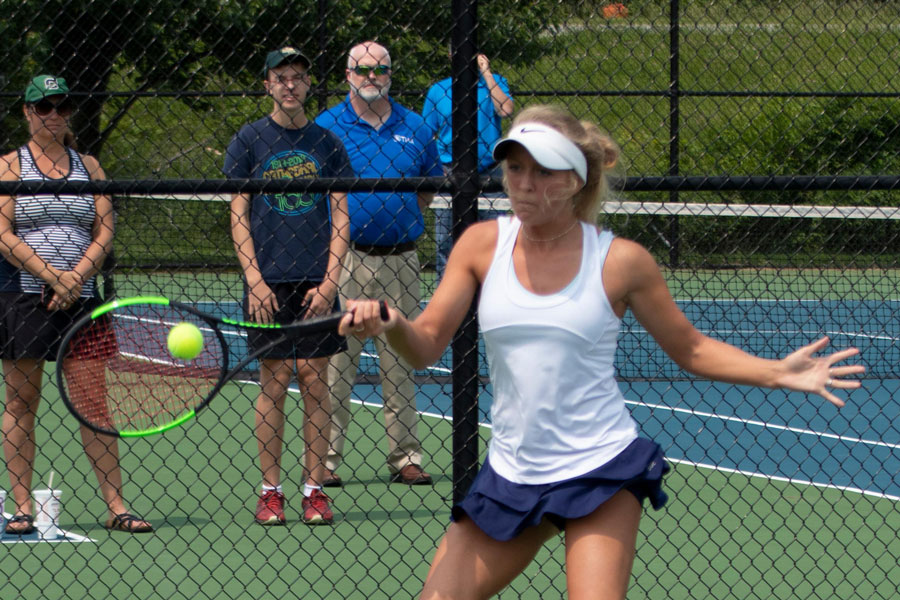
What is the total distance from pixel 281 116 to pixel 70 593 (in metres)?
1.79

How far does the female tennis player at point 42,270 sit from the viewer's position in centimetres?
429

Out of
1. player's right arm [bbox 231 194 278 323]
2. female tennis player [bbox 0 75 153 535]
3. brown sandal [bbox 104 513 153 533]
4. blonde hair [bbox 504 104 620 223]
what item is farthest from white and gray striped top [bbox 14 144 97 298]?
blonde hair [bbox 504 104 620 223]

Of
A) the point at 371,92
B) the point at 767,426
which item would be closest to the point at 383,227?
the point at 371,92

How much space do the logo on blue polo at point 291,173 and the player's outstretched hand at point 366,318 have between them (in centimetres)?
198

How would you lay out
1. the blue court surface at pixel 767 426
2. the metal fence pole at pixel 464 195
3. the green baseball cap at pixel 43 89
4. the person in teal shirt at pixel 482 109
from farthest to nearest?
1. the blue court surface at pixel 767 426
2. the person in teal shirt at pixel 482 109
3. the green baseball cap at pixel 43 89
4. the metal fence pole at pixel 464 195

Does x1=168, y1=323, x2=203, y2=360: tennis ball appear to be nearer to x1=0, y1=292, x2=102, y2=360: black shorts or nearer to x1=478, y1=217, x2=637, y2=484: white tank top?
x1=478, y1=217, x2=637, y2=484: white tank top

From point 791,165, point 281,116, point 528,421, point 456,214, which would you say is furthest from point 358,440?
point 791,165

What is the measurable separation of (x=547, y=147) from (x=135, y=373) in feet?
5.96

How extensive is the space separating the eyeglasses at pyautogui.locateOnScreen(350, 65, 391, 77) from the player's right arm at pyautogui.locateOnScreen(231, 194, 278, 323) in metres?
0.95

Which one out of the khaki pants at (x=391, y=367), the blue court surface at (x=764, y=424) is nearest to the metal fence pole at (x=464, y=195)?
the blue court surface at (x=764, y=424)

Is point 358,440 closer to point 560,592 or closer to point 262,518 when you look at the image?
point 262,518

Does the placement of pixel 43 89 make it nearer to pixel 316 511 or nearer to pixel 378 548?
pixel 316 511

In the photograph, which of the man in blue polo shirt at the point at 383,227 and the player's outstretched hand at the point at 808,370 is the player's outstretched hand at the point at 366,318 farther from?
the man in blue polo shirt at the point at 383,227

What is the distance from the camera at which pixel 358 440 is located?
5.94 m
